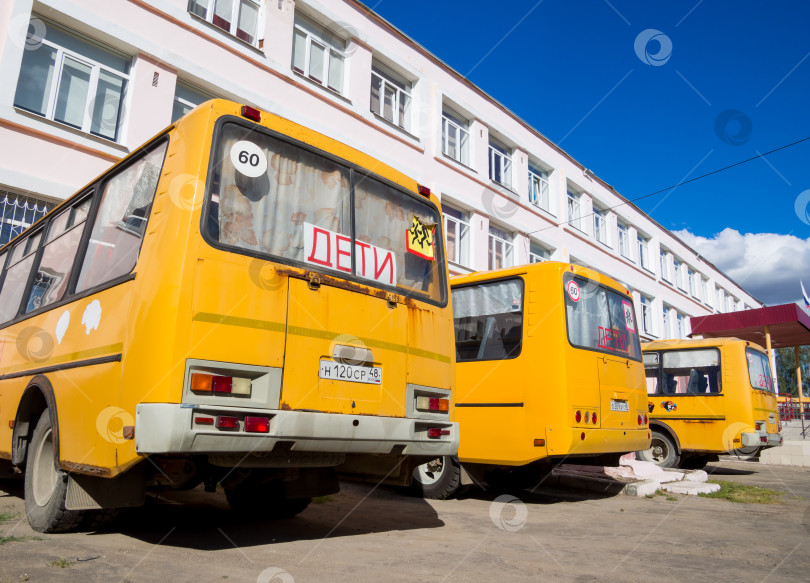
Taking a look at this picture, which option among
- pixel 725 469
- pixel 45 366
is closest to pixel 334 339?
pixel 45 366

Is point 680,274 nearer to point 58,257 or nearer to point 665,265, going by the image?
point 665,265

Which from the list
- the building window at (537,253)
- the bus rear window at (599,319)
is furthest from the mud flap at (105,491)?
the building window at (537,253)

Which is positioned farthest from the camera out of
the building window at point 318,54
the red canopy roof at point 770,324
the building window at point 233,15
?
the red canopy roof at point 770,324

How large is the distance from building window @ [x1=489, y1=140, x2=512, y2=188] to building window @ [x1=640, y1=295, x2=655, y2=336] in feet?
40.6

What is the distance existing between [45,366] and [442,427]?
123 inches

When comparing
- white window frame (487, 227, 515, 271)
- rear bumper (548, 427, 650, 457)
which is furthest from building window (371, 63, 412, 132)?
rear bumper (548, 427, 650, 457)

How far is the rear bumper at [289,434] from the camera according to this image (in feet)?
11.4

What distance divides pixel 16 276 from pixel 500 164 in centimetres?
1721

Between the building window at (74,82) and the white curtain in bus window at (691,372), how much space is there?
38.2 feet

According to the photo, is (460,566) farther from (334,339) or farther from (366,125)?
(366,125)

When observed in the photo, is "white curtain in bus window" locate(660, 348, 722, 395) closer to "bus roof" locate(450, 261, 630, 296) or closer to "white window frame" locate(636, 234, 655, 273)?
"bus roof" locate(450, 261, 630, 296)

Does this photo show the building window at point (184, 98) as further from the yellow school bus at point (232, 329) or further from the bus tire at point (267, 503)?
the bus tire at point (267, 503)

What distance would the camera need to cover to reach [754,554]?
4867 millimetres

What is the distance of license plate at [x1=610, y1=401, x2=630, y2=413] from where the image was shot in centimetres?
788
